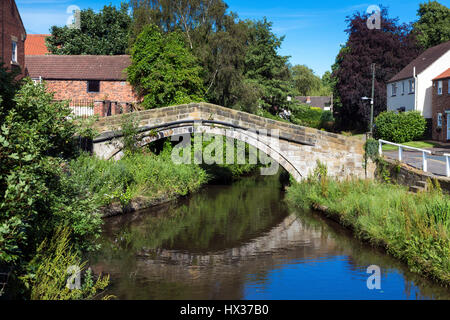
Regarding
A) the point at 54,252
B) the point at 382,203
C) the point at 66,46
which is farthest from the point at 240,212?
the point at 66,46

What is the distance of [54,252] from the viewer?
706 centimetres

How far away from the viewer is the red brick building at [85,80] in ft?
98.8

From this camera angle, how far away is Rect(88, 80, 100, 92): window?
30422mm

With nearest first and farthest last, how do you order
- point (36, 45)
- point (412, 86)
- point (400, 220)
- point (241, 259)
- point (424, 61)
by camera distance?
1. point (400, 220)
2. point (241, 259)
3. point (412, 86)
4. point (424, 61)
5. point (36, 45)

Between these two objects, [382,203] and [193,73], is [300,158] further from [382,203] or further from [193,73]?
[193,73]

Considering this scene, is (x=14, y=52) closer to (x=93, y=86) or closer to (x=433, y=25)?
(x=93, y=86)

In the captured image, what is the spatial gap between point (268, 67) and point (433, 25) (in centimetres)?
2237

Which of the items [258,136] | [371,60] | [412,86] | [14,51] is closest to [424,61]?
[412,86]

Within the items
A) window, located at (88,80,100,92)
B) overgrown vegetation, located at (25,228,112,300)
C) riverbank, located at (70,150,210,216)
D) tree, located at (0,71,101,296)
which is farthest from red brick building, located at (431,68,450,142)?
overgrown vegetation, located at (25,228,112,300)

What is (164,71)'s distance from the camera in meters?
23.9

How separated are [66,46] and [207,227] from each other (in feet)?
97.1

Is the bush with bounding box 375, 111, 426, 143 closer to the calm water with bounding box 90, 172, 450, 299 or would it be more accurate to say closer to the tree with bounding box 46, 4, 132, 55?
the calm water with bounding box 90, 172, 450, 299

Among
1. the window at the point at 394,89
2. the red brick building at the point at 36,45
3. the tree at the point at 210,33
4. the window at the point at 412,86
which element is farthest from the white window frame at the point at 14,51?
the window at the point at 394,89

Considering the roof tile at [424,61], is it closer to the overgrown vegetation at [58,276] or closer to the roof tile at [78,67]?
A: the roof tile at [78,67]
